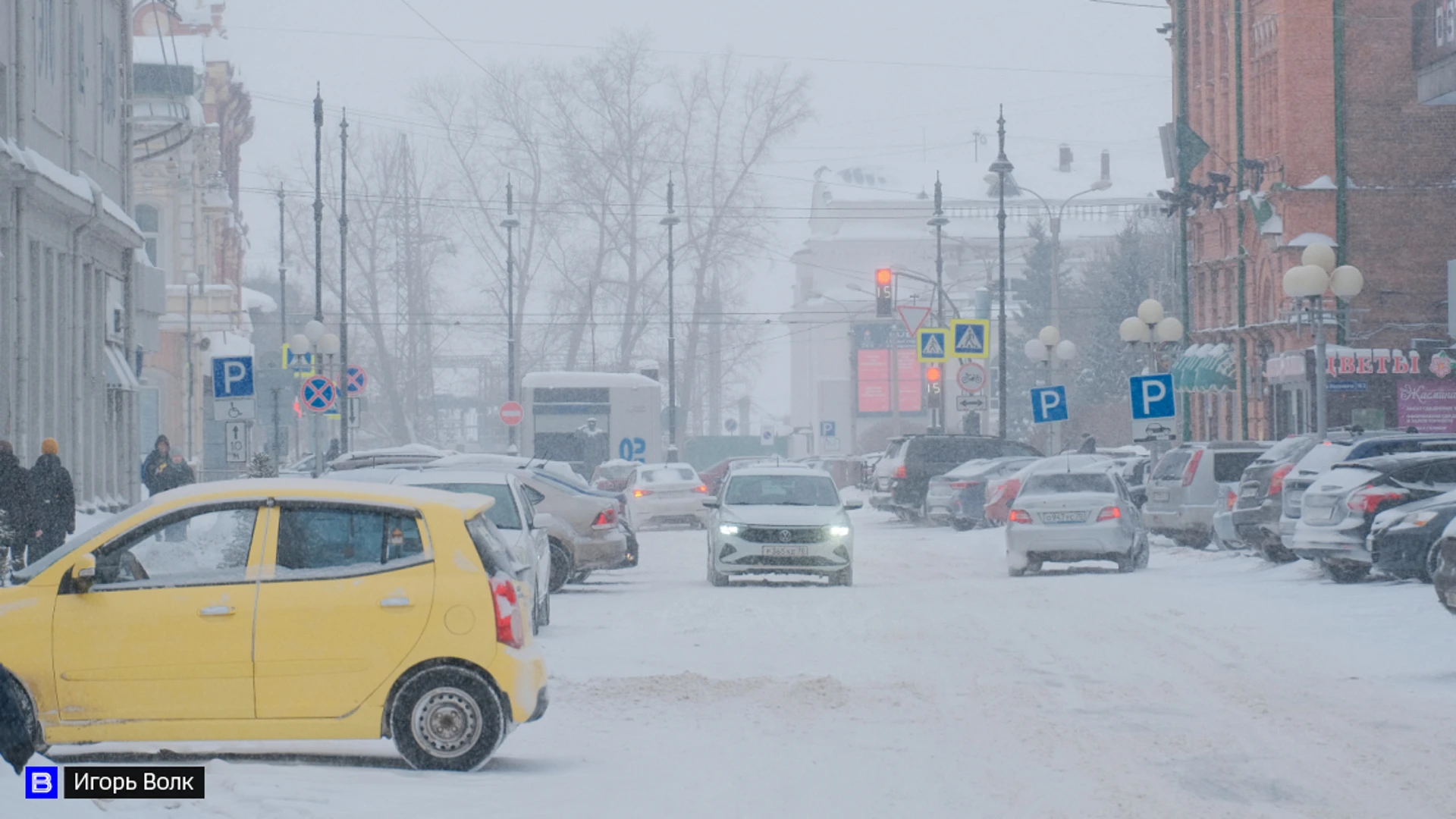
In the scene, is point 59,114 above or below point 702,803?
above

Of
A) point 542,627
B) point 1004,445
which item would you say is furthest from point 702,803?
point 1004,445

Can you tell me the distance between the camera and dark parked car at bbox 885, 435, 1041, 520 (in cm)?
4325

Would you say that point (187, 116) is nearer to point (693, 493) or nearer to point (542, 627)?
point (693, 493)

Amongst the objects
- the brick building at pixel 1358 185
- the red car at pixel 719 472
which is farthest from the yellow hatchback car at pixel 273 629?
the red car at pixel 719 472

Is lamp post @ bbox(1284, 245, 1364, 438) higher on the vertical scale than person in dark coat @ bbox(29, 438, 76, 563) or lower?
higher

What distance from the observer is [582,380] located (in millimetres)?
51156

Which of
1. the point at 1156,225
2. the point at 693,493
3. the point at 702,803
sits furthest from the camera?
the point at 1156,225

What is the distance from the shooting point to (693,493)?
40.2m

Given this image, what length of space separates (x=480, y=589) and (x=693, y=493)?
30.5 meters

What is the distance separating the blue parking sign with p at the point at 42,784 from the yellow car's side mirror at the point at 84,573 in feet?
5.32

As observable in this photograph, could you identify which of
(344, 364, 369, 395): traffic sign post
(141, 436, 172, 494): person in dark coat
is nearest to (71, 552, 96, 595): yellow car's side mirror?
(141, 436, 172, 494): person in dark coat

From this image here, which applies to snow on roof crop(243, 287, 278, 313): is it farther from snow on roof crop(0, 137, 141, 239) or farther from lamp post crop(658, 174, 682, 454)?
snow on roof crop(0, 137, 141, 239)

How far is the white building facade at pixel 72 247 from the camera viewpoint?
25328 mm

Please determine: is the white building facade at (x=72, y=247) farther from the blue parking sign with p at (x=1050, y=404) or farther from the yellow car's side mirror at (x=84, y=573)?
the blue parking sign with p at (x=1050, y=404)
